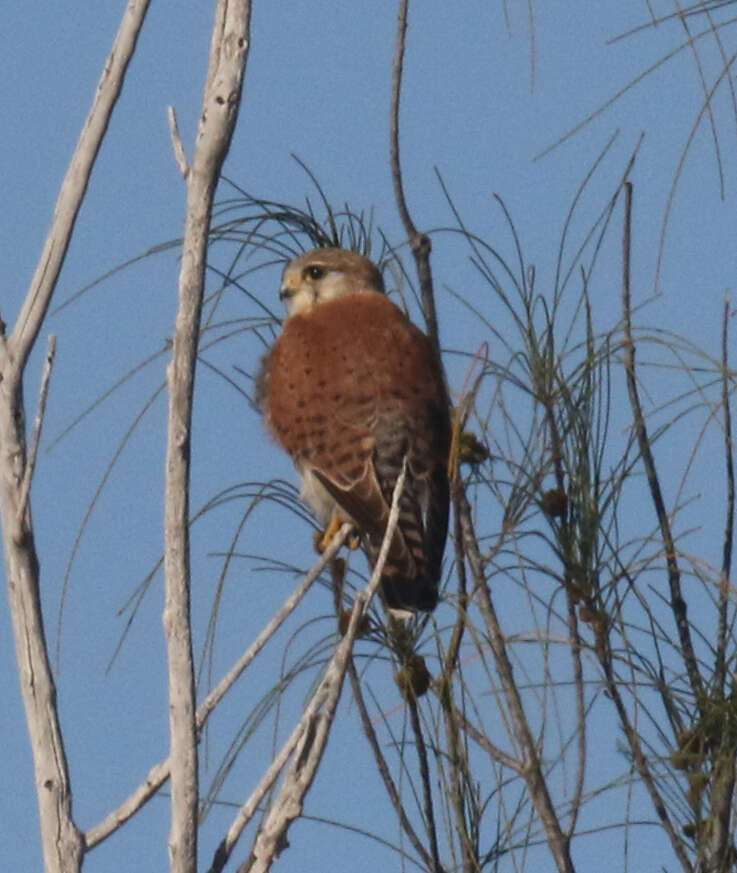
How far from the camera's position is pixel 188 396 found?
1.94 metres

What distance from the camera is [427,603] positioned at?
3035mm

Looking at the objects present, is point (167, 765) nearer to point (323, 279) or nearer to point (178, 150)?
point (178, 150)

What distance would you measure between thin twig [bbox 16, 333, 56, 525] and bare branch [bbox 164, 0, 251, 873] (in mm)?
146

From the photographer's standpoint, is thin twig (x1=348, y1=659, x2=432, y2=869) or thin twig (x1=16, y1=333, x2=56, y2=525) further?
thin twig (x1=348, y1=659, x2=432, y2=869)

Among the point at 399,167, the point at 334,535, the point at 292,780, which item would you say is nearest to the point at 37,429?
the point at 292,780

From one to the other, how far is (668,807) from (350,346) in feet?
5.02

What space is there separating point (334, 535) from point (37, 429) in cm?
154

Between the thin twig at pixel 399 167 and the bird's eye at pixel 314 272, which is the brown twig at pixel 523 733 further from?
the bird's eye at pixel 314 272

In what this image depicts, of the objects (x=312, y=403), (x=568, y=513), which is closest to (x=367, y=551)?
(x=312, y=403)

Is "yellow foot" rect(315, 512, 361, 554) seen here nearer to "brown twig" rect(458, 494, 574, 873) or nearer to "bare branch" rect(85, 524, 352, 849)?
"brown twig" rect(458, 494, 574, 873)

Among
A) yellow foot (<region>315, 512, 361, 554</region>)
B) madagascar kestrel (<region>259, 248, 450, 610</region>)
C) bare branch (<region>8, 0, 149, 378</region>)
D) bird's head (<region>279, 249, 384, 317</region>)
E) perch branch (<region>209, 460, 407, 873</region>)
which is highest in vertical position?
bird's head (<region>279, 249, 384, 317</region>)

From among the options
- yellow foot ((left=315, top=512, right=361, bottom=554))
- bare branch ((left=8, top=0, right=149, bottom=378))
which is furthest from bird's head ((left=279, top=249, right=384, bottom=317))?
bare branch ((left=8, top=0, right=149, bottom=378))

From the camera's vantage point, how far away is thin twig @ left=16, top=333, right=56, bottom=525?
1934 mm

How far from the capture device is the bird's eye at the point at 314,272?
12.6ft
